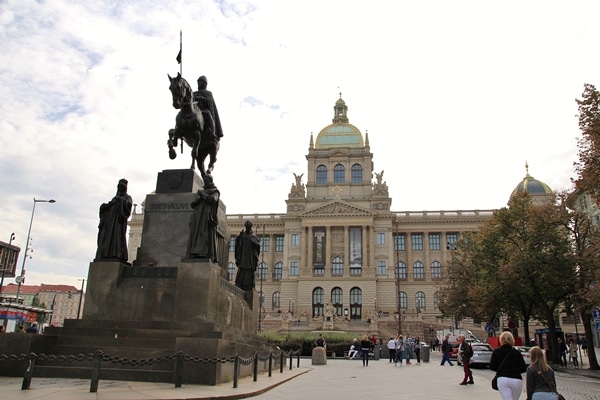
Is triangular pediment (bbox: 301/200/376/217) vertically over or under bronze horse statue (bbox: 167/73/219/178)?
over

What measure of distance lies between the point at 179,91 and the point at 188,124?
110cm

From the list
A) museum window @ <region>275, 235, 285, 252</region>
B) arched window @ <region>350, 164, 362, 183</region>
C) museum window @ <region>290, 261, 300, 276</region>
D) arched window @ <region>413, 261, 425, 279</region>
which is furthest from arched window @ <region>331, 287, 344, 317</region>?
arched window @ <region>350, 164, 362, 183</region>

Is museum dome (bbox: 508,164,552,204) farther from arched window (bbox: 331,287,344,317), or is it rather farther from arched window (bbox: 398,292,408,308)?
arched window (bbox: 331,287,344,317)

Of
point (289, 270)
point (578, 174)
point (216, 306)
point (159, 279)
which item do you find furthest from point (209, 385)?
point (289, 270)

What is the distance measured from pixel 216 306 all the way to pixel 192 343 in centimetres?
182

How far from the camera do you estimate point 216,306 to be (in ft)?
41.6

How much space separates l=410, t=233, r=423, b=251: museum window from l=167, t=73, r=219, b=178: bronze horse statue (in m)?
68.8

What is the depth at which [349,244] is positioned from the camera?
7738cm

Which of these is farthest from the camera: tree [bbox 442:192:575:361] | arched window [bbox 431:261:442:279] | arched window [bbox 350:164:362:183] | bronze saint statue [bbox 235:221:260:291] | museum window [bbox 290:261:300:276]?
arched window [bbox 350:164:362:183]

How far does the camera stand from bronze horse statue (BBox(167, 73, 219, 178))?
13.9 m

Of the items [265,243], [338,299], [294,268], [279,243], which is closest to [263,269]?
[265,243]

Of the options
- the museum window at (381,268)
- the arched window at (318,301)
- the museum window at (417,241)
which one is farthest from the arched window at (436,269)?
the arched window at (318,301)

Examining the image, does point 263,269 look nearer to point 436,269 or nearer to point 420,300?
point 420,300

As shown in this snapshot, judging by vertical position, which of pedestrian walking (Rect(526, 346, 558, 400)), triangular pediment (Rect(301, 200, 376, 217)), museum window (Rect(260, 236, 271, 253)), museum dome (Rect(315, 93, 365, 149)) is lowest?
pedestrian walking (Rect(526, 346, 558, 400))
